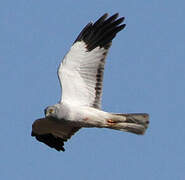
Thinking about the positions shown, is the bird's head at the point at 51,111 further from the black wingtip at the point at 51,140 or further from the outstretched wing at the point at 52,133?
the black wingtip at the point at 51,140

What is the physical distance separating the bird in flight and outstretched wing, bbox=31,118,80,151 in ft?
0.12

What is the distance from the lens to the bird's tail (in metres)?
13.2

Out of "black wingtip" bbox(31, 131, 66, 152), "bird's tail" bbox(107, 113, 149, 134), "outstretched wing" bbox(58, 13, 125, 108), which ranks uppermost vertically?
"outstretched wing" bbox(58, 13, 125, 108)

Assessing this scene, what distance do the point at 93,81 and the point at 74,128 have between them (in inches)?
60.6

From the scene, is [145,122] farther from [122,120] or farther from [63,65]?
[63,65]

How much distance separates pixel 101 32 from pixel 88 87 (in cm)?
139

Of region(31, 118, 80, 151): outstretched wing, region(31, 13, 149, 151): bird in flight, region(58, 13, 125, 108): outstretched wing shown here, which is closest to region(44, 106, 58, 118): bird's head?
region(31, 13, 149, 151): bird in flight

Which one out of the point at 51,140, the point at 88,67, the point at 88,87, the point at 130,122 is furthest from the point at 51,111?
the point at 51,140

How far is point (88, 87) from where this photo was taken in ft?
44.5

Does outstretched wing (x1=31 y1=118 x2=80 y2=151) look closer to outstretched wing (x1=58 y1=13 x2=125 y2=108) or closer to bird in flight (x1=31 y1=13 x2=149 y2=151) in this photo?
bird in flight (x1=31 y1=13 x2=149 y2=151)

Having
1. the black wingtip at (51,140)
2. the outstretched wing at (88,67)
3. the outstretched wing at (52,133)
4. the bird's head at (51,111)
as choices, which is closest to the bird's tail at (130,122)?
the outstretched wing at (88,67)

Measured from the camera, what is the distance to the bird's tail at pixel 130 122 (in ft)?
43.2

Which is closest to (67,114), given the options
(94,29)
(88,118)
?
(88,118)

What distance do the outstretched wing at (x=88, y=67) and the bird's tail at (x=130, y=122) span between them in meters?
0.55
